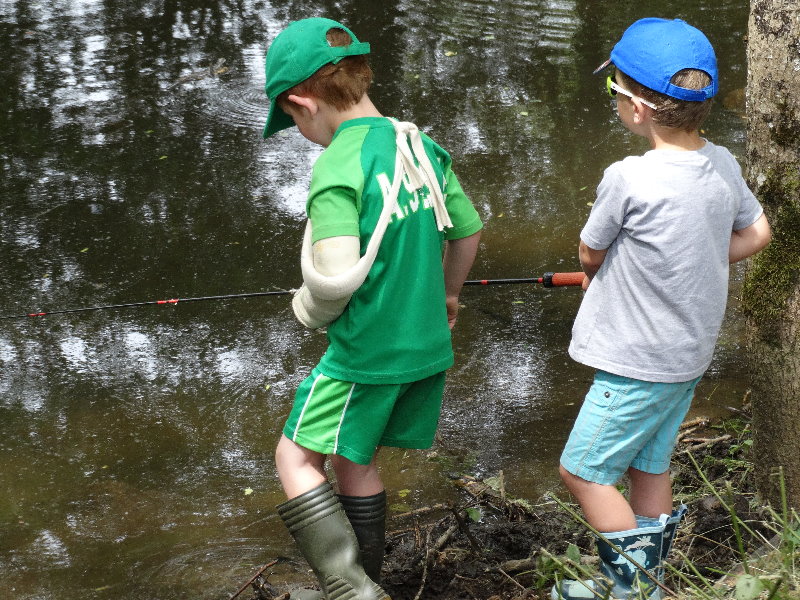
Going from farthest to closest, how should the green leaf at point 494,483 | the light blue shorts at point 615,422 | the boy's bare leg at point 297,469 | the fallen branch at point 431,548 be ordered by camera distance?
the green leaf at point 494,483 → the fallen branch at point 431,548 → the boy's bare leg at point 297,469 → the light blue shorts at point 615,422

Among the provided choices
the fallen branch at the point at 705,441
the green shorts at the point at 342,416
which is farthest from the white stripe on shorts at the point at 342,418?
the fallen branch at the point at 705,441

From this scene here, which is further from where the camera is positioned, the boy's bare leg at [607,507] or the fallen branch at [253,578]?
the fallen branch at [253,578]

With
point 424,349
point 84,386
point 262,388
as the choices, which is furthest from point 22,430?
point 424,349

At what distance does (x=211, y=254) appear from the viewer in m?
5.15

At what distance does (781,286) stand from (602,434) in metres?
0.80

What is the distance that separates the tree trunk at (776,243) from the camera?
283 cm

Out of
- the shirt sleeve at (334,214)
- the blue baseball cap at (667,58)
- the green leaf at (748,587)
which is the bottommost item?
the green leaf at (748,587)

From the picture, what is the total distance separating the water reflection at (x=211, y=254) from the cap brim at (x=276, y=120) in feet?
4.65

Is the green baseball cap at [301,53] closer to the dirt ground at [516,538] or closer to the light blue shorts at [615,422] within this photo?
the light blue shorts at [615,422]

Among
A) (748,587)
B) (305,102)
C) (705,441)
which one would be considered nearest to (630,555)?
(748,587)

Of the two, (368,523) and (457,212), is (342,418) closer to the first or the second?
(368,523)

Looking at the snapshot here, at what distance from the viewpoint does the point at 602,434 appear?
8.32 ft

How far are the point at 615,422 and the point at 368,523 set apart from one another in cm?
71

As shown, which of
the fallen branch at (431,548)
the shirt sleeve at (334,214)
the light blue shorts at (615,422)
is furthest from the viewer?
the fallen branch at (431,548)
